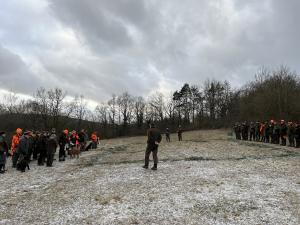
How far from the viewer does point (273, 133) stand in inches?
1215

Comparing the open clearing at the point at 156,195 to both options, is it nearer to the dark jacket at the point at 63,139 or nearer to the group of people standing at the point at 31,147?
the group of people standing at the point at 31,147

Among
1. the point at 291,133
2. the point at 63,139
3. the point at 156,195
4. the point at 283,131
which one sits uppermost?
the point at 283,131

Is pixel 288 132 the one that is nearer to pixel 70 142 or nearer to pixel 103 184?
pixel 70 142

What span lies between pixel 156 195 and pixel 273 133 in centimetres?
2285

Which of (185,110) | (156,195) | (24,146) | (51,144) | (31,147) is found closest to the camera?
(156,195)

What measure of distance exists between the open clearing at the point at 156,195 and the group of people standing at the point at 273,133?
10.6m

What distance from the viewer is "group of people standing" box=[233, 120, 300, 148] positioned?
2711 centimetres

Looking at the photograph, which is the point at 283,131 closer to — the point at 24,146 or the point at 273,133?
the point at 273,133

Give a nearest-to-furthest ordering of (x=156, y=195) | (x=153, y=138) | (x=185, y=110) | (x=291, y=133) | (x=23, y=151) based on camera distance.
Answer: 1. (x=156, y=195)
2. (x=153, y=138)
3. (x=23, y=151)
4. (x=291, y=133)
5. (x=185, y=110)

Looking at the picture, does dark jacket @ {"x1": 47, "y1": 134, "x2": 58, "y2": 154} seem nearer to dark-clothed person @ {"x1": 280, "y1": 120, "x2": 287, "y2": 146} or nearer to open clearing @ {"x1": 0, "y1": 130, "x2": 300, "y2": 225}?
open clearing @ {"x1": 0, "y1": 130, "x2": 300, "y2": 225}

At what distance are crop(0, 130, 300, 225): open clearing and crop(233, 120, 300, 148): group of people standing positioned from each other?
10610mm

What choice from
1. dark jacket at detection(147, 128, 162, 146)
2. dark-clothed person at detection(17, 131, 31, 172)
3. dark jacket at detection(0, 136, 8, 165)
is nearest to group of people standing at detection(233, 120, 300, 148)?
dark jacket at detection(147, 128, 162, 146)

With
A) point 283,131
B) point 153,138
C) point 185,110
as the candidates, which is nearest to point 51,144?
point 153,138

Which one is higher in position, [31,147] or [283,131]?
[283,131]
